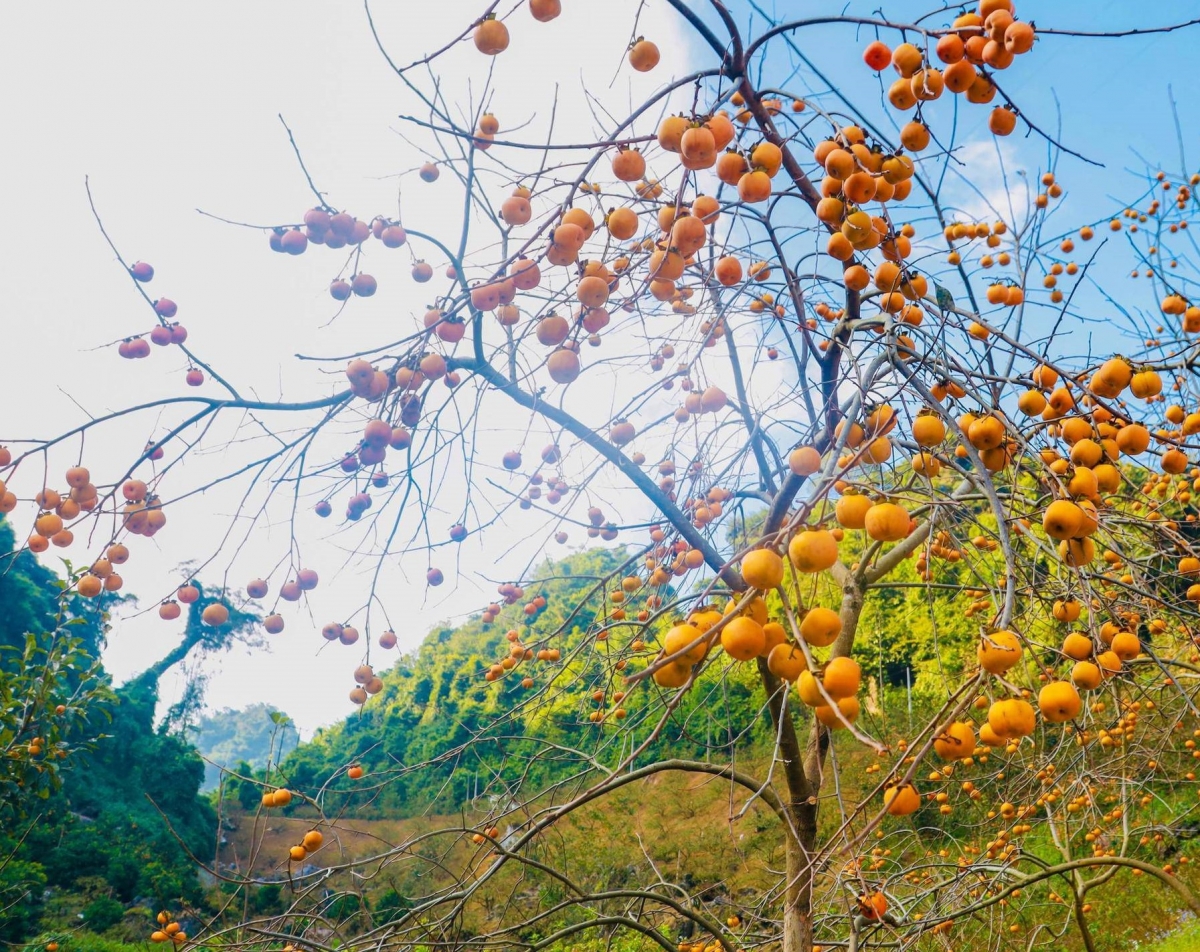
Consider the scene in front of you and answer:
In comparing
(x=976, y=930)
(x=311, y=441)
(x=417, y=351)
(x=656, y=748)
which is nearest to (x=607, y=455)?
(x=417, y=351)

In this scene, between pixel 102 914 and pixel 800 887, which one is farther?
pixel 102 914

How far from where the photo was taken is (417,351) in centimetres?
201

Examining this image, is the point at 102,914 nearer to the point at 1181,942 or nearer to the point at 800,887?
the point at 800,887

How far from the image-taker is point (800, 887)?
6.98ft

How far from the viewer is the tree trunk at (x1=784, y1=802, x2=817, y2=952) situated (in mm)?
1950

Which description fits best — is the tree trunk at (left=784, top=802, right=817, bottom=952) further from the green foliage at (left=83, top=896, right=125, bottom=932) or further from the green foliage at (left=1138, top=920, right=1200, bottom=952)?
the green foliage at (left=83, top=896, right=125, bottom=932)

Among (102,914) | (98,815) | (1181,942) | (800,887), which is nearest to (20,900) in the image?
(102,914)

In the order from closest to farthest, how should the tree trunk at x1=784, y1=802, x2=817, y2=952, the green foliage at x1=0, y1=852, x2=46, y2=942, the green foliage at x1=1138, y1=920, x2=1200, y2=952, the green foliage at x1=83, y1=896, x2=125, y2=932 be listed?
the tree trunk at x1=784, y1=802, x2=817, y2=952
the green foliage at x1=1138, y1=920, x2=1200, y2=952
the green foliage at x1=0, y1=852, x2=46, y2=942
the green foliage at x1=83, y1=896, x2=125, y2=932

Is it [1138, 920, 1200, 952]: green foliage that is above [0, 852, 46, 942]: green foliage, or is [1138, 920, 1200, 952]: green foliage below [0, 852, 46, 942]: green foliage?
below

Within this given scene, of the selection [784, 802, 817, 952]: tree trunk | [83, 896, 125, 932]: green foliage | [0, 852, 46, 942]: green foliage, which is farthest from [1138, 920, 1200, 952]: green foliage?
[83, 896, 125, 932]: green foliage

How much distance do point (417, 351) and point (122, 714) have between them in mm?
13672

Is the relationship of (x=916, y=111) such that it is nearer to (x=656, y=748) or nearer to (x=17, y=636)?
(x=656, y=748)

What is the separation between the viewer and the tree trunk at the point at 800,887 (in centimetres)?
195

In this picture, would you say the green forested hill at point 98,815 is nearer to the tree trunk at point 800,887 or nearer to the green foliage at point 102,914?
the green foliage at point 102,914
